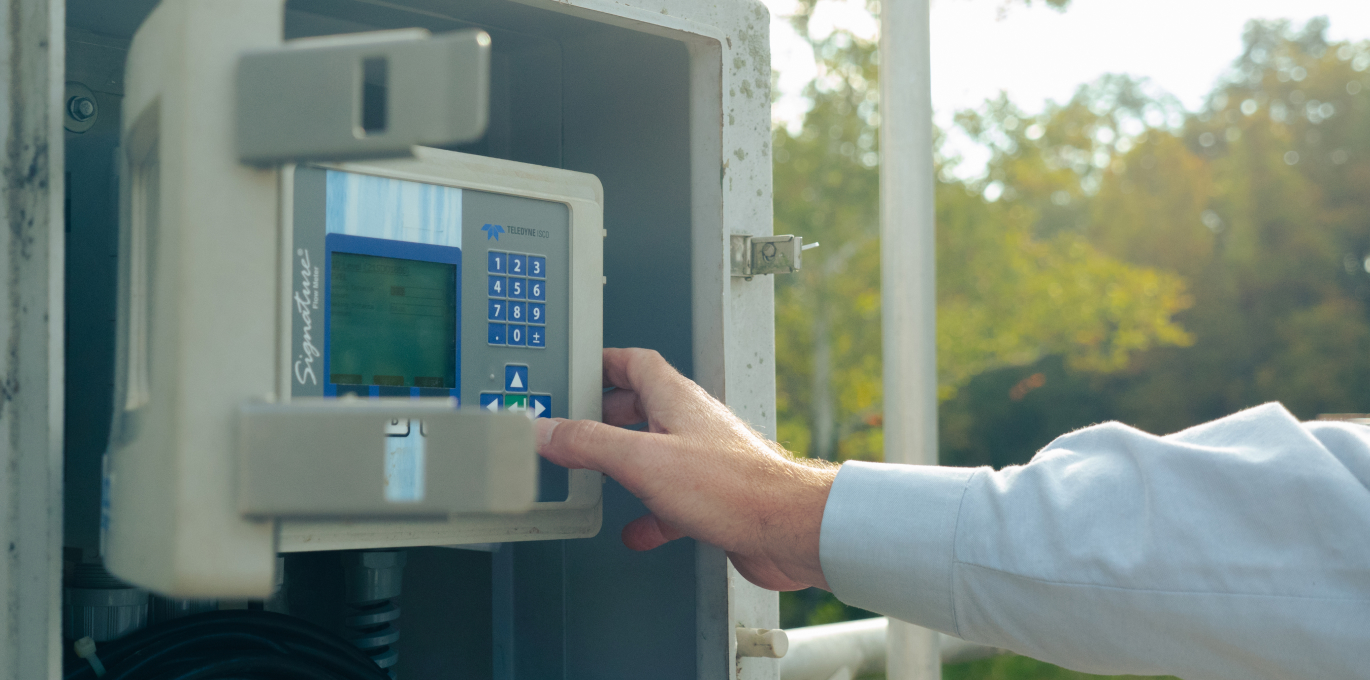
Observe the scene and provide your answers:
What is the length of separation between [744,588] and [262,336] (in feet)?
2.13

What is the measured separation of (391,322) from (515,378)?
123mm

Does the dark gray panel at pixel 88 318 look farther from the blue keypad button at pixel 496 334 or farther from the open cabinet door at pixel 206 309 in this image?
the open cabinet door at pixel 206 309

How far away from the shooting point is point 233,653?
889 millimetres

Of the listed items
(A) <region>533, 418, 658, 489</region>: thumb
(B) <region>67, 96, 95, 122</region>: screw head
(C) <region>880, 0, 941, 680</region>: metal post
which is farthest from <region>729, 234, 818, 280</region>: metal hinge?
(B) <region>67, 96, 95, 122</region>: screw head

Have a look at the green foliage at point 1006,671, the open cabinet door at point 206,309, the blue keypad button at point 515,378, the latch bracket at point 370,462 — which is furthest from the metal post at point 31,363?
the green foliage at point 1006,671

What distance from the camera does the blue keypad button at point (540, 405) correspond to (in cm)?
97

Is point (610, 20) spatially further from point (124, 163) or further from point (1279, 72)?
point (1279, 72)

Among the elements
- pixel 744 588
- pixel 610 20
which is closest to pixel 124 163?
pixel 610 20

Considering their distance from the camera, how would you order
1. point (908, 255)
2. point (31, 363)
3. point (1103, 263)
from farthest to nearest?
point (1103, 263) → point (908, 255) → point (31, 363)

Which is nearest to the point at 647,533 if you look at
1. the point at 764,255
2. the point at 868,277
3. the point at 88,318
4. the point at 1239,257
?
the point at 764,255

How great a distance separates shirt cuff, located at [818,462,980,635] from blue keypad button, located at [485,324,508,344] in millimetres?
323

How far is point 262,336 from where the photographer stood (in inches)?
22.1

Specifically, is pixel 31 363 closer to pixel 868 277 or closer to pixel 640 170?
pixel 640 170

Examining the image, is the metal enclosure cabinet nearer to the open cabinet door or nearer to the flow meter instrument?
the flow meter instrument
